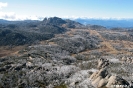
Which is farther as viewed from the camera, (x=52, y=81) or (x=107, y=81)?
(x=52, y=81)

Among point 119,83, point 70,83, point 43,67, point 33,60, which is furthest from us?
point 33,60

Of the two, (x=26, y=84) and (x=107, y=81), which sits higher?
(x=107, y=81)

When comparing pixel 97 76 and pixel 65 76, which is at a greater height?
pixel 97 76

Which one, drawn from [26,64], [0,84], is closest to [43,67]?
[26,64]

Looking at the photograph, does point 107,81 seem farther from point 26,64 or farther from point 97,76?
point 26,64

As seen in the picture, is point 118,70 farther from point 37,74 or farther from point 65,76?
point 37,74

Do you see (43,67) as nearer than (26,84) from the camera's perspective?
No

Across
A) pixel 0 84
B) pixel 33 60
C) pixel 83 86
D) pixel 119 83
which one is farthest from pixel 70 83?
pixel 33 60

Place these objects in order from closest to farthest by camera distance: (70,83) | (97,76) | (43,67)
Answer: (97,76), (70,83), (43,67)

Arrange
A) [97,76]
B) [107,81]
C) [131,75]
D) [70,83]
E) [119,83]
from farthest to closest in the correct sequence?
[131,75]
[70,83]
[97,76]
[107,81]
[119,83]
